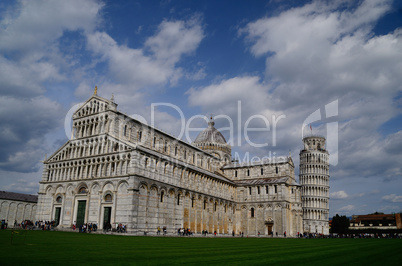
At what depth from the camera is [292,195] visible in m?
66.6

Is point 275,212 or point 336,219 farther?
point 336,219

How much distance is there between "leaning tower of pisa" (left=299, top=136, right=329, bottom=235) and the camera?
317 ft

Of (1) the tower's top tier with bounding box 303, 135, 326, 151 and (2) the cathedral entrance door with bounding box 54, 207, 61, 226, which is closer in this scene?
(2) the cathedral entrance door with bounding box 54, 207, 61, 226

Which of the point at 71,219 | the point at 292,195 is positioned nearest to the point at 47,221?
the point at 71,219

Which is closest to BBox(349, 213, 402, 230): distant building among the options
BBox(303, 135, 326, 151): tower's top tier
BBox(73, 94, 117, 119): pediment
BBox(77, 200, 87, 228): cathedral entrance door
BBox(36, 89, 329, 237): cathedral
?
BBox(303, 135, 326, 151): tower's top tier

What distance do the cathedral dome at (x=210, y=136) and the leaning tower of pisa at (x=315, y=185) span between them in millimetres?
36479

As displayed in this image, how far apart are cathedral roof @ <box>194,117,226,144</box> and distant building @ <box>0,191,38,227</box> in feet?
133

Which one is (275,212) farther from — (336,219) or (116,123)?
(336,219)

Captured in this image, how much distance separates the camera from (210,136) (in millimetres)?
79875

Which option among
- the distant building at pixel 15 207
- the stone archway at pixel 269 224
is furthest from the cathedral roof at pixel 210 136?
the distant building at pixel 15 207

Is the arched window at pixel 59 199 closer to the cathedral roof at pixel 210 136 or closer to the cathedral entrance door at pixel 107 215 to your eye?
the cathedral entrance door at pixel 107 215

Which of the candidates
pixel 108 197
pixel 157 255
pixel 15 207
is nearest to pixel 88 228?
pixel 108 197

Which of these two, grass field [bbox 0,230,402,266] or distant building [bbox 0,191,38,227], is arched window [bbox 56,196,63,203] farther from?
grass field [bbox 0,230,402,266]

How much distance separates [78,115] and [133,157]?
15053 mm
